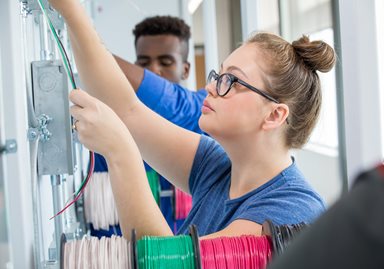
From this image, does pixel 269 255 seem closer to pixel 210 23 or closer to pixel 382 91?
pixel 382 91

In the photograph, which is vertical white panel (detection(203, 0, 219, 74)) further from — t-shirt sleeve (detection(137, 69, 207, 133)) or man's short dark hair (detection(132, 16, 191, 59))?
t-shirt sleeve (detection(137, 69, 207, 133))

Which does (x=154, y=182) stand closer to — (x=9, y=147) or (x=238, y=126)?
(x=238, y=126)

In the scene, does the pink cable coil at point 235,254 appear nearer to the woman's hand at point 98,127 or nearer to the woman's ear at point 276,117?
the woman's hand at point 98,127

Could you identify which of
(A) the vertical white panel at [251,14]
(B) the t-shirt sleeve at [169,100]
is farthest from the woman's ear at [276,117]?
(A) the vertical white panel at [251,14]

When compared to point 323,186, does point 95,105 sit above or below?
above

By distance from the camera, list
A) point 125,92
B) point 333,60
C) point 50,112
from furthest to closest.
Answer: point 125,92, point 333,60, point 50,112

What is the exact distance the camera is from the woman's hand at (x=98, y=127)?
2.91 feet

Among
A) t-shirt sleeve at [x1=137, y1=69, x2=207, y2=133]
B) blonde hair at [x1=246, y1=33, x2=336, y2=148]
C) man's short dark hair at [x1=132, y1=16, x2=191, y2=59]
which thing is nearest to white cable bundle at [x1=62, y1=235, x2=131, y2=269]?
blonde hair at [x1=246, y1=33, x2=336, y2=148]

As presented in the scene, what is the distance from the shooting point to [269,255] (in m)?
0.76

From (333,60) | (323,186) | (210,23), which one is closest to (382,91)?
(333,60)

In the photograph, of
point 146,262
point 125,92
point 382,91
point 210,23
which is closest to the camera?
point 146,262

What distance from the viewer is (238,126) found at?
3.68 feet

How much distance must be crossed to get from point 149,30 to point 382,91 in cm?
163

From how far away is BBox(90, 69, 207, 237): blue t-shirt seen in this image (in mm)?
1743
